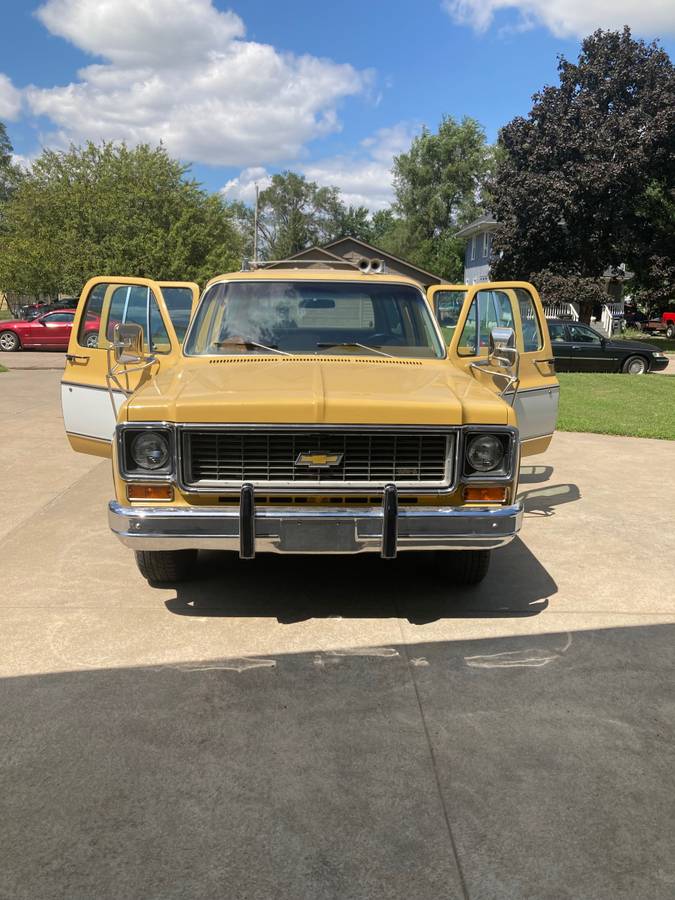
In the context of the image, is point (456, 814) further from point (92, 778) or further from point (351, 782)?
point (92, 778)

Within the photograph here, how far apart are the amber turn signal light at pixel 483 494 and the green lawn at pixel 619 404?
7.09 meters

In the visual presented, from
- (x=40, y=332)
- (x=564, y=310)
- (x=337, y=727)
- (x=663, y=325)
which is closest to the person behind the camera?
(x=337, y=727)

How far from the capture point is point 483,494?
156 inches

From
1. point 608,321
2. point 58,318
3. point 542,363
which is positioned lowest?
point 608,321

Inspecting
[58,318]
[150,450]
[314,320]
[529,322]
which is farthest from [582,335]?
[150,450]

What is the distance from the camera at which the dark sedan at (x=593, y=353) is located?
19.3m

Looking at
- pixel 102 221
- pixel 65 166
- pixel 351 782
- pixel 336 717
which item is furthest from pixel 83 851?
pixel 65 166

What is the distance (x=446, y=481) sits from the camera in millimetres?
3898

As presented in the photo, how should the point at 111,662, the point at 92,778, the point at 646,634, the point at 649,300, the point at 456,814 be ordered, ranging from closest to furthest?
the point at 456,814 < the point at 92,778 < the point at 111,662 < the point at 646,634 < the point at 649,300

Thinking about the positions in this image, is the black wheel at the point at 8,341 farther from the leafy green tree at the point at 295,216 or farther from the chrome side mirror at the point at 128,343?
the leafy green tree at the point at 295,216

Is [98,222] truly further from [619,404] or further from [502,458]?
[502,458]

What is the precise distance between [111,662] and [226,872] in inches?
61.6

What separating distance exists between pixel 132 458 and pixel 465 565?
201 centimetres

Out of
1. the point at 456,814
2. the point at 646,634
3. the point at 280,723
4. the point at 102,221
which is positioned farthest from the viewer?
the point at 102,221
